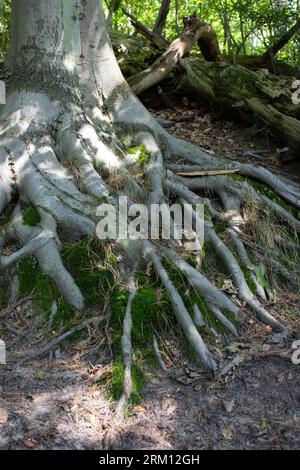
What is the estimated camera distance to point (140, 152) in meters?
5.67

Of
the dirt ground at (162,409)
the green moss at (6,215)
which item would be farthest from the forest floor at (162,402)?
the green moss at (6,215)

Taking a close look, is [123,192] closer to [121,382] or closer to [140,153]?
[140,153]

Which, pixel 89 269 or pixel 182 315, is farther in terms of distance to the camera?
pixel 89 269

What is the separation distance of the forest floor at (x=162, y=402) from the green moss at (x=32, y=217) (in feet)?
2.90

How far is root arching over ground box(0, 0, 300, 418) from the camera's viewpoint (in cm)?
449

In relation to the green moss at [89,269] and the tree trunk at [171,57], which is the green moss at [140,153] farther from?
the tree trunk at [171,57]

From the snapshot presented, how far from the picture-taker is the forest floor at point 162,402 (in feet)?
10.6

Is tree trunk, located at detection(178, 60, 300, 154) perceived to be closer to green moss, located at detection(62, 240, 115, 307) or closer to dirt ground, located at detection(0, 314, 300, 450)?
green moss, located at detection(62, 240, 115, 307)

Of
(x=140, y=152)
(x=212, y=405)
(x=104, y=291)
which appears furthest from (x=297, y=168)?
(x=212, y=405)

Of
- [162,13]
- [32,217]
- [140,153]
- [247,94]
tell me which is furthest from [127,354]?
[162,13]

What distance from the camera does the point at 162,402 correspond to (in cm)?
357

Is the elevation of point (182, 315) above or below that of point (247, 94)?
below

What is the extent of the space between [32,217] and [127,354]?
1856 millimetres

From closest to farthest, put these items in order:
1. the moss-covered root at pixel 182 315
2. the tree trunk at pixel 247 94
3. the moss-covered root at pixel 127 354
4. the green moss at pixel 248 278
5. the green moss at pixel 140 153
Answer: the moss-covered root at pixel 127 354, the moss-covered root at pixel 182 315, the green moss at pixel 248 278, the green moss at pixel 140 153, the tree trunk at pixel 247 94
